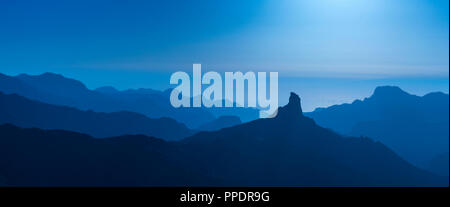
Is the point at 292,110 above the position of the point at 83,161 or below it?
above

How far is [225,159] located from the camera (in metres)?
130

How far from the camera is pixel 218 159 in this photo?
128625mm

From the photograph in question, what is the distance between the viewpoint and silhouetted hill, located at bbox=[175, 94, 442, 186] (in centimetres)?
12600

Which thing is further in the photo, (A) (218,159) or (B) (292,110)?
(B) (292,110)

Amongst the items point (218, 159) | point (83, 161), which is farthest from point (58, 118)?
point (83, 161)

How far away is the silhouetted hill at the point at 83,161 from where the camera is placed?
8625cm

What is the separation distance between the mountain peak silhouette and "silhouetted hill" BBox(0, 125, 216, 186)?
75.5 meters

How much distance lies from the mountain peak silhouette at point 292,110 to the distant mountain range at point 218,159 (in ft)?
1.56

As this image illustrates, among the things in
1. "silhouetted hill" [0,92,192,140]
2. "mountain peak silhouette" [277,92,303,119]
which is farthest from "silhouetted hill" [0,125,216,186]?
"mountain peak silhouette" [277,92,303,119]

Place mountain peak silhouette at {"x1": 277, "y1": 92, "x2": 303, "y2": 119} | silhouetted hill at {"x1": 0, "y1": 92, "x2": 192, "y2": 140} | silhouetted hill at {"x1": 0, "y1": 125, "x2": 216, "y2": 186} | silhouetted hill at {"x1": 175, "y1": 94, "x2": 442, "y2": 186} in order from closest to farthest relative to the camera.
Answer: silhouetted hill at {"x1": 0, "y1": 125, "x2": 216, "y2": 186} < silhouetted hill at {"x1": 175, "y1": 94, "x2": 442, "y2": 186} < silhouetted hill at {"x1": 0, "y1": 92, "x2": 192, "y2": 140} < mountain peak silhouette at {"x1": 277, "y1": 92, "x2": 303, "y2": 119}

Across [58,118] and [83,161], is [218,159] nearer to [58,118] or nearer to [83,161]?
[83,161]

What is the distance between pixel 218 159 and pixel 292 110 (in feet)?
196

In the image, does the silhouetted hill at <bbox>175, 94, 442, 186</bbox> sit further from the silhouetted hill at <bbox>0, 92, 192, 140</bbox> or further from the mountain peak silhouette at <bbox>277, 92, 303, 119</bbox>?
the silhouetted hill at <bbox>0, 92, 192, 140</bbox>
